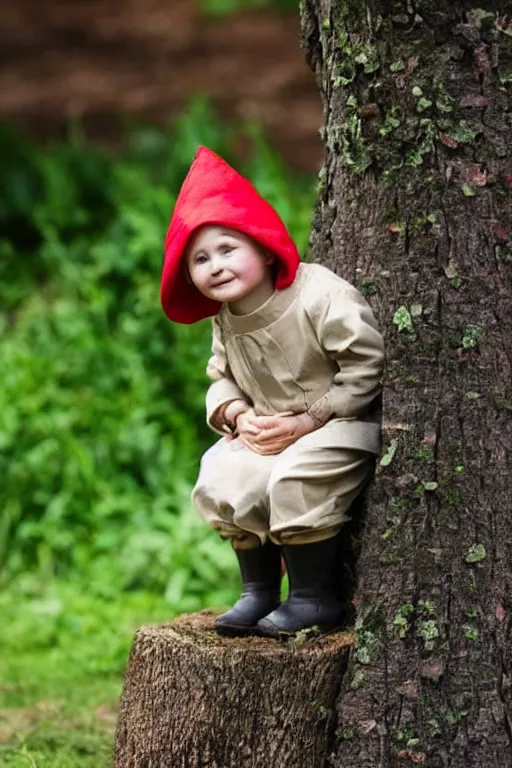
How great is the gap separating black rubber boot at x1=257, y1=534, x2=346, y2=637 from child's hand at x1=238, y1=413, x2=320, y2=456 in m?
0.25

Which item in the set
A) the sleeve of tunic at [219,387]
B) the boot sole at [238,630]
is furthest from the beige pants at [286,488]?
the boot sole at [238,630]

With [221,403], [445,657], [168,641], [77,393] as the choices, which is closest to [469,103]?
[221,403]

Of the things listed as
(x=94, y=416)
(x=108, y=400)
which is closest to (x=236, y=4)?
(x=108, y=400)

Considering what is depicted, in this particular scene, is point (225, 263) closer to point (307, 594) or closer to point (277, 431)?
point (277, 431)

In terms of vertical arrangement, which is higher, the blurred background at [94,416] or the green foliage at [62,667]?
the blurred background at [94,416]

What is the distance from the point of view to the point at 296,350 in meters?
3.22

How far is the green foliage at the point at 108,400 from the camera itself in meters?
6.22

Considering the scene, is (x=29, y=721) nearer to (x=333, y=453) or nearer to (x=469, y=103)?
(x=333, y=453)

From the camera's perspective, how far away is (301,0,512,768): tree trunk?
3.10 metres

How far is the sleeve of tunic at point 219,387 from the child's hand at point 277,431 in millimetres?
130

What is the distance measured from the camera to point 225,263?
10.4ft

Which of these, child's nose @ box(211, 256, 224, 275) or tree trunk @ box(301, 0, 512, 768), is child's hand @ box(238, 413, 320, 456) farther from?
child's nose @ box(211, 256, 224, 275)

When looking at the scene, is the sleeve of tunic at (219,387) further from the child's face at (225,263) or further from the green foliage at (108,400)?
the green foliage at (108,400)

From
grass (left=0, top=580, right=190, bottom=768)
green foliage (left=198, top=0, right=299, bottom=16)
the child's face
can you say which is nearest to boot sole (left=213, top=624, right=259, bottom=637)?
the child's face
